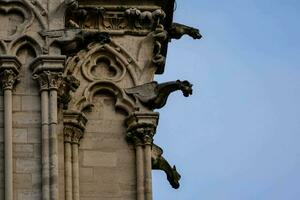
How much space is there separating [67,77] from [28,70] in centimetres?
106

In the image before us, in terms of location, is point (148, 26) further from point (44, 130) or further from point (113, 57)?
point (44, 130)

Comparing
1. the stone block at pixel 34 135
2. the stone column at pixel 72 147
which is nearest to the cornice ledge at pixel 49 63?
the stone block at pixel 34 135

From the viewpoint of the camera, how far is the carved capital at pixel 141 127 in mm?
40938

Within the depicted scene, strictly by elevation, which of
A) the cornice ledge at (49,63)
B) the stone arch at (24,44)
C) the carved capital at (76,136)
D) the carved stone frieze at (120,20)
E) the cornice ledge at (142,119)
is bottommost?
the carved capital at (76,136)

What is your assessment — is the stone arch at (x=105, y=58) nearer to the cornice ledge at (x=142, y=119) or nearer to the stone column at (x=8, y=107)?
the cornice ledge at (x=142, y=119)

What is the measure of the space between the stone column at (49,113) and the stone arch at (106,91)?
6.15 ft

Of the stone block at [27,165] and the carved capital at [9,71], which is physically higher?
the carved capital at [9,71]

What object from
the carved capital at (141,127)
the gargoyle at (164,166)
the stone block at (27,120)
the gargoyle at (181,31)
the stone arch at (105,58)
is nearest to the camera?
the stone block at (27,120)

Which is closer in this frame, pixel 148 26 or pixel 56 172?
pixel 56 172

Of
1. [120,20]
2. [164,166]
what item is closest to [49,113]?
[164,166]

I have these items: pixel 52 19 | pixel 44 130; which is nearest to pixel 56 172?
pixel 44 130

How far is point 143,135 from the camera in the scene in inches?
1612

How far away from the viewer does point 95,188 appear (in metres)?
40.4

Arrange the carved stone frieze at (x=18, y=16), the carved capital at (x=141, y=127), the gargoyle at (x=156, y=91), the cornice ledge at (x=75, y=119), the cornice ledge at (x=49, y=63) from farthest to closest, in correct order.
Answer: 1. the gargoyle at (x=156, y=91)
2. the carved capital at (x=141, y=127)
3. the cornice ledge at (x=75, y=119)
4. the carved stone frieze at (x=18, y=16)
5. the cornice ledge at (x=49, y=63)
